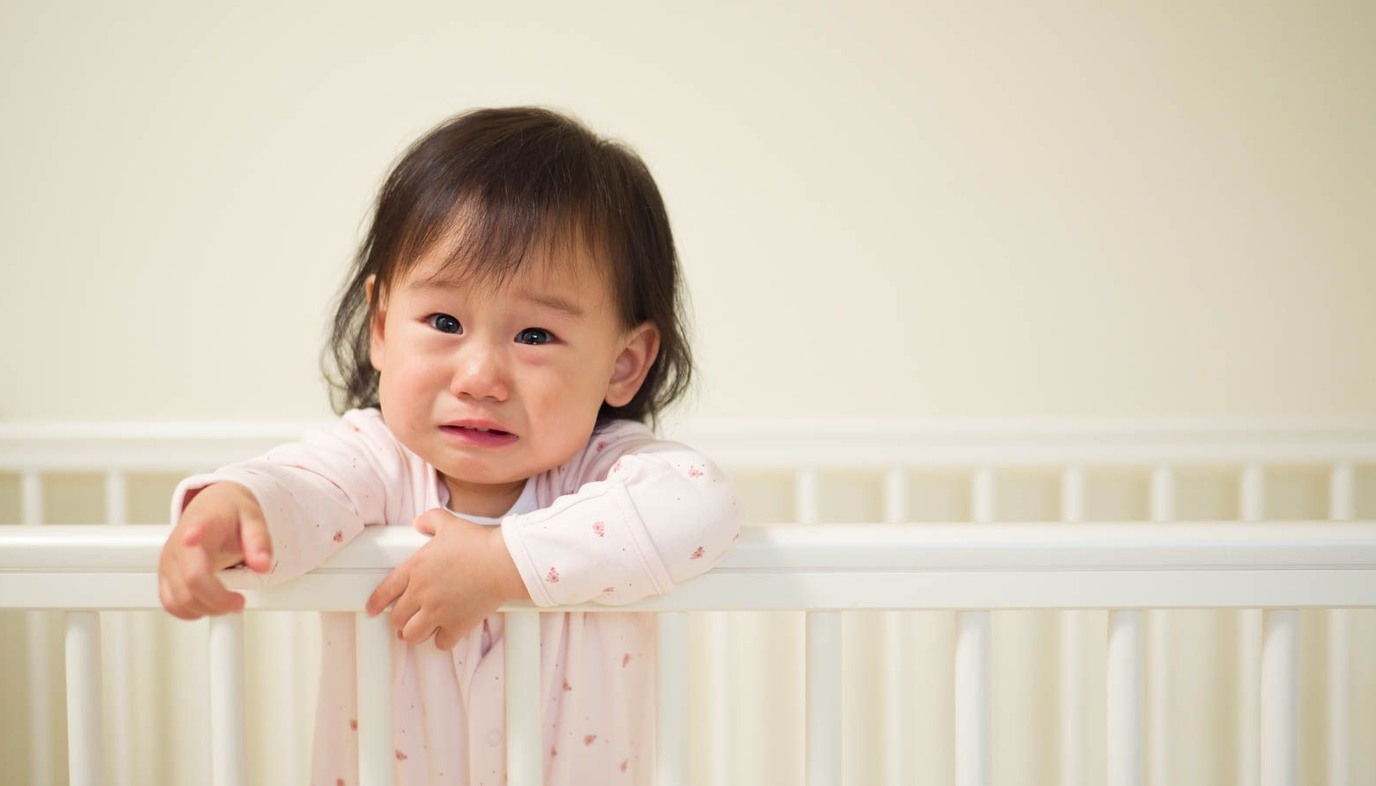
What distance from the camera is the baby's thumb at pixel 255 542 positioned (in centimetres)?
47

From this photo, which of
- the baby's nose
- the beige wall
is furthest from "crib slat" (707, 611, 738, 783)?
the baby's nose

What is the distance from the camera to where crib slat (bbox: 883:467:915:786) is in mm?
1113

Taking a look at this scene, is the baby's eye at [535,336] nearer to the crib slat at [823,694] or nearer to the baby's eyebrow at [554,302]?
the baby's eyebrow at [554,302]

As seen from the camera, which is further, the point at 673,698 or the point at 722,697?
the point at 722,697

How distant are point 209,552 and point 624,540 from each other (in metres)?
0.19

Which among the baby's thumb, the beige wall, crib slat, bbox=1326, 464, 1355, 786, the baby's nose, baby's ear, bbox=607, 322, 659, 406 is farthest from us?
the beige wall

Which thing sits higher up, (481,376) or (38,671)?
(481,376)

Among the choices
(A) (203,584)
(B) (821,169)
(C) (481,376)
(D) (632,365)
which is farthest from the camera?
(B) (821,169)

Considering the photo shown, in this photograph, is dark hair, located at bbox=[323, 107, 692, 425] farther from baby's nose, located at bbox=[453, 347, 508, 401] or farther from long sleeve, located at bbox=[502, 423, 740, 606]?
long sleeve, located at bbox=[502, 423, 740, 606]

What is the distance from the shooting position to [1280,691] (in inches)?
20.0

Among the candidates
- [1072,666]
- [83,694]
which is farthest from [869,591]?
[1072,666]

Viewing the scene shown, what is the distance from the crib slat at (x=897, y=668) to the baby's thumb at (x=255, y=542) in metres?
0.72

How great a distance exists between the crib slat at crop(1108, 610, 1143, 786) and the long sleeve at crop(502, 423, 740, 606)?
188 mm

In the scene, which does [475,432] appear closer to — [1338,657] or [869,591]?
[869,591]
